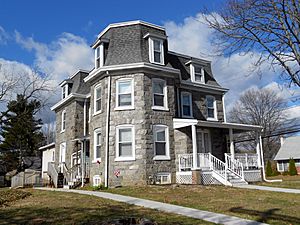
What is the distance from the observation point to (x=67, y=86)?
23766 millimetres

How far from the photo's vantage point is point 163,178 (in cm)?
1596

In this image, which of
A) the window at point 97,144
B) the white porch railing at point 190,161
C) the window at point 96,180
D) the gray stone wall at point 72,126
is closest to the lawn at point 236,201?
the white porch railing at point 190,161

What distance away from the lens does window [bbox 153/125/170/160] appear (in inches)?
637

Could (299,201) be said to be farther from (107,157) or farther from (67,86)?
(67,86)

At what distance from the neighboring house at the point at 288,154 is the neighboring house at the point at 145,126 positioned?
80.9ft

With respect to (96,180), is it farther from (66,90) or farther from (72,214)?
(66,90)

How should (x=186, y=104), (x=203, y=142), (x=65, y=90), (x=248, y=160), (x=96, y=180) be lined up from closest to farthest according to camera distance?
(x=96, y=180) < (x=248, y=160) < (x=203, y=142) < (x=186, y=104) < (x=65, y=90)

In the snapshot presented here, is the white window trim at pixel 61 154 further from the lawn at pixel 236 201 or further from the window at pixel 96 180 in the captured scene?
the lawn at pixel 236 201

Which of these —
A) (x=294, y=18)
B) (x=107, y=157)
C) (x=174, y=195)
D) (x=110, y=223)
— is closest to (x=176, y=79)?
(x=107, y=157)

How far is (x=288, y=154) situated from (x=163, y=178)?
30347 mm

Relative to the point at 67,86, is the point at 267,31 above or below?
below

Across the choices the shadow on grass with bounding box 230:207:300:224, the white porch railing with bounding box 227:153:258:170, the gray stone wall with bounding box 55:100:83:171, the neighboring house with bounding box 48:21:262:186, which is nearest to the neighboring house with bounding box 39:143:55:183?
the gray stone wall with bounding box 55:100:83:171

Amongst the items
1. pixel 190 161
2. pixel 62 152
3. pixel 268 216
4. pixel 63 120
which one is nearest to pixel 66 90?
pixel 63 120

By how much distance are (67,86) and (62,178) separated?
7.90 meters
